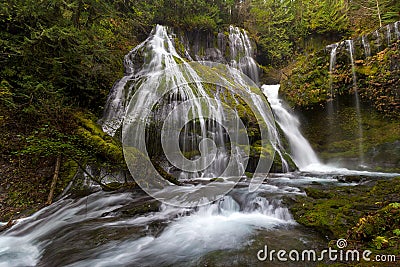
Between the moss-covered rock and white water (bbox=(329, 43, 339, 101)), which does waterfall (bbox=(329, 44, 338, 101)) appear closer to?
white water (bbox=(329, 43, 339, 101))

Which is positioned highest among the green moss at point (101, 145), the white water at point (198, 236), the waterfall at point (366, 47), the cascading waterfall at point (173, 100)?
the waterfall at point (366, 47)

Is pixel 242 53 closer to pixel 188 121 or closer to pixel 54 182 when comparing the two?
pixel 188 121

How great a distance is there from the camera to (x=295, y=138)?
10.2 metres

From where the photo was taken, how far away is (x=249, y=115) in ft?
29.5

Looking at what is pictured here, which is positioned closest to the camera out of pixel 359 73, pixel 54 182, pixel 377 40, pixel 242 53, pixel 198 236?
pixel 198 236

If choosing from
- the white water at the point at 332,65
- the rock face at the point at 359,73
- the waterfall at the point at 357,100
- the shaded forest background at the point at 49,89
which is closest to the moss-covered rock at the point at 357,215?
the shaded forest background at the point at 49,89

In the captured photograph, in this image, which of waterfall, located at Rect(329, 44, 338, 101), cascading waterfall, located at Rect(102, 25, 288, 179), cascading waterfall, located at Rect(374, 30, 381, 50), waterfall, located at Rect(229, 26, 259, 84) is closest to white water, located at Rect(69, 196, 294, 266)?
cascading waterfall, located at Rect(102, 25, 288, 179)

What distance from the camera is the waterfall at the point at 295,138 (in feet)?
31.3

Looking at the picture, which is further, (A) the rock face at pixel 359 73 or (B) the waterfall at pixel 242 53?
(B) the waterfall at pixel 242 53

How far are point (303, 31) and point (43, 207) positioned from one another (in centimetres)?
1811

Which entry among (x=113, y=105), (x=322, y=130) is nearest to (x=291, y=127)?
(x=322, y=130)

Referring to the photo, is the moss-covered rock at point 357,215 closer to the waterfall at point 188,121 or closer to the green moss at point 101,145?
the waterfall at point 188,121

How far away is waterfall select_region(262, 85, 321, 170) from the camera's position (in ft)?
31.3

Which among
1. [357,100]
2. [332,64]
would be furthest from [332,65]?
[357,100]
